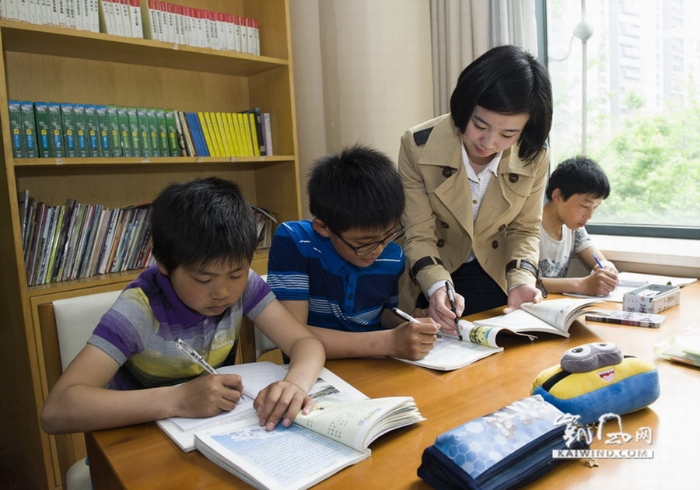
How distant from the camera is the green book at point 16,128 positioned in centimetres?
205

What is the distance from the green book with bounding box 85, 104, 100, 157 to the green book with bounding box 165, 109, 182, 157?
0.30 m

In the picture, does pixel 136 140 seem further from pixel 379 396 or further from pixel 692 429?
pixel 692 429

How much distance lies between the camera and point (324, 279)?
55.6 inches

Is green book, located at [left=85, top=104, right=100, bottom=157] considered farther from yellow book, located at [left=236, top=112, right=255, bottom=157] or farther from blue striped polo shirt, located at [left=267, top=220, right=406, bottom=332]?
blue striped polo shirt, located at [left=267, top=220, right=406, bottom=332]

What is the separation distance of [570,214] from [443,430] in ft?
5.28

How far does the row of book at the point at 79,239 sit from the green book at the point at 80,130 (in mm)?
207

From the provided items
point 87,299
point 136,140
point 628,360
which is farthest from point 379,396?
point 136,140

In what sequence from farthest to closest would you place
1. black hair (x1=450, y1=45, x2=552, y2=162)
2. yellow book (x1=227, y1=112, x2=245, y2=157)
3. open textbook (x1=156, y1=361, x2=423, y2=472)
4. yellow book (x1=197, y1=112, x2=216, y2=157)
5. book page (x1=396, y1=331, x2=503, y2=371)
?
yellow book (x1=227, y1=112, x2=245, y2=157) → yellow book (x1=197, y1=112, x2=216, y2=157) → black hair (x1=450, y1=45, x2=552, y2=162) → book page (x1=396, y1=331, x2=503, y2=371) → open textbook (x1=156, y1=361, x2=423, y2=472)

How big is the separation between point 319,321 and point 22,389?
4.33 feet

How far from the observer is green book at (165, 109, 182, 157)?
2477 millimetres

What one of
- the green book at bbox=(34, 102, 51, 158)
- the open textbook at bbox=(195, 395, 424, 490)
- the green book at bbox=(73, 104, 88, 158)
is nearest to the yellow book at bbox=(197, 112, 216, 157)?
the green book at bbox=(73, 104, 88, 158)

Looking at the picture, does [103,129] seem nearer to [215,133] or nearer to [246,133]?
[215,133]

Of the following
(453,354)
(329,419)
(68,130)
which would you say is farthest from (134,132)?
(329,419)

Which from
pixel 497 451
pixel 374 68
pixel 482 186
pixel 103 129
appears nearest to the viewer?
pixel 497 451
